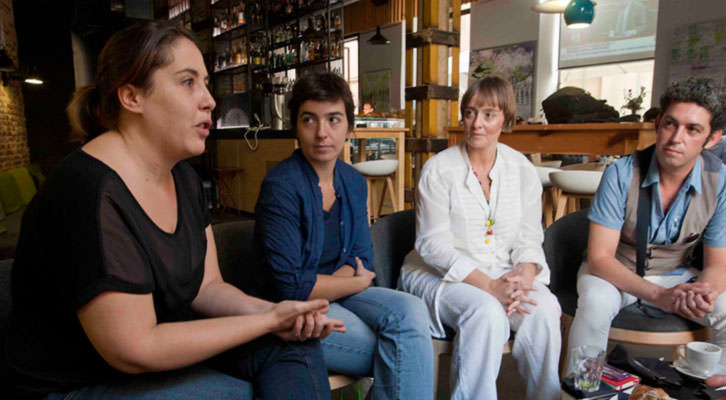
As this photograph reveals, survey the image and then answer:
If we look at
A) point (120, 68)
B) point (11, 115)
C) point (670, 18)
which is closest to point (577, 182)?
point (120, 68)

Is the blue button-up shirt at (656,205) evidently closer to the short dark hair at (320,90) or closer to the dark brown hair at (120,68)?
the short dark hair at (320,90)

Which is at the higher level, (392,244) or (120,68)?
(120,68)

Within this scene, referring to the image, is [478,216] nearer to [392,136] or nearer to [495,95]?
[495,95]

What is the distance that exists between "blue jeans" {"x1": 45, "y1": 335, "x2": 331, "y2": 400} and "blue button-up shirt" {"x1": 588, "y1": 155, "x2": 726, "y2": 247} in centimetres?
126

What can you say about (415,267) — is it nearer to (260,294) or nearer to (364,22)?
(260,294)

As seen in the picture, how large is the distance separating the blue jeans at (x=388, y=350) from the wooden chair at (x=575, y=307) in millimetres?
693

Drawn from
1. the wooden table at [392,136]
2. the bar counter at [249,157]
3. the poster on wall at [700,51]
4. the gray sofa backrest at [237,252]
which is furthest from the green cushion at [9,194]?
the poster on wall at [700,51]

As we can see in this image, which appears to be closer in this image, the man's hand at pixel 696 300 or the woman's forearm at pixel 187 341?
the woman's forearm at pixel 187 341

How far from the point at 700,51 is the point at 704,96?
539cm

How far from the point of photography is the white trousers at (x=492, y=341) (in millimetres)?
1502

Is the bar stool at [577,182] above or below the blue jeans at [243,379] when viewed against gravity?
above

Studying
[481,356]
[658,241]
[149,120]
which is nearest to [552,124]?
[658,241]

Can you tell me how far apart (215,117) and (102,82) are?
6059 mm

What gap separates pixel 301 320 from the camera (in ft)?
3.49
